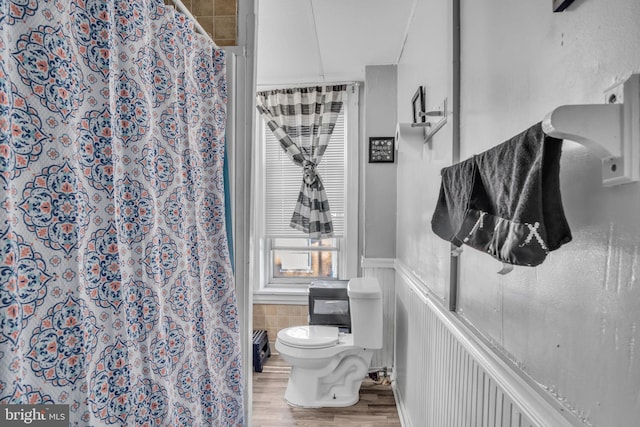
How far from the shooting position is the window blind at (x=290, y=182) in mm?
3229

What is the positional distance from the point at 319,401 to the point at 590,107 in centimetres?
233

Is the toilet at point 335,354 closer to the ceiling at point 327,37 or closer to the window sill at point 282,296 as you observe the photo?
the window sill at point 282,296

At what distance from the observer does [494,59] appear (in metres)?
0.98

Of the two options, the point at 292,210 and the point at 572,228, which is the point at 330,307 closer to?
the point at 292,210

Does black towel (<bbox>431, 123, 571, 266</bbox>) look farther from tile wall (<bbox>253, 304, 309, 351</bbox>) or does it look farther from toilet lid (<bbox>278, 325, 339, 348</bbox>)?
tile wall (<bbox>253, 304, 309, 351</bbox>)

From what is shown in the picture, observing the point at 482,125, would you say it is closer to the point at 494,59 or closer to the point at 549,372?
the point at 494,59

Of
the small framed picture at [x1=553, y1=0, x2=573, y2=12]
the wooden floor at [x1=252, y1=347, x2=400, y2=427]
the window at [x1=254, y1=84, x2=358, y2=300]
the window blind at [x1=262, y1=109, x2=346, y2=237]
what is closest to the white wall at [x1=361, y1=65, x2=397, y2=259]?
the window at [x1=254, y1=84, x2=358, y2=300]

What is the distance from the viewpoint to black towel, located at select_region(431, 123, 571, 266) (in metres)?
0.56

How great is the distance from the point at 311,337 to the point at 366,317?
382 millimetres

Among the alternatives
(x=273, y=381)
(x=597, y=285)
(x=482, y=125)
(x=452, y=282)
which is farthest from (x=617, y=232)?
(x=273, y=381)

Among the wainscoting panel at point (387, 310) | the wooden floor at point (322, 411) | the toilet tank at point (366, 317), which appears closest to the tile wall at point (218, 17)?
the toilet tank at point (366, 317)

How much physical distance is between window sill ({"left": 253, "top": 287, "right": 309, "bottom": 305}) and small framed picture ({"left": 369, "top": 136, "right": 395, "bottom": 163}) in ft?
4.20

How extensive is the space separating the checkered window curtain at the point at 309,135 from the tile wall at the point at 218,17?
1510mm

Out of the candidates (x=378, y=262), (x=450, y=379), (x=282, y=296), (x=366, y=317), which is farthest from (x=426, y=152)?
(x=282, y=296)
